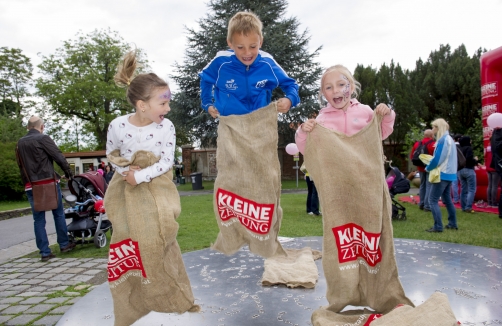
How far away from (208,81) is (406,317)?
7.37 ft

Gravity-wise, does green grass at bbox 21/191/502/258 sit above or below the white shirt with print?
below

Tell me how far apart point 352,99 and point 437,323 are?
1.58m

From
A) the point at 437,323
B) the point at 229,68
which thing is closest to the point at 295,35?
the point at 229,68

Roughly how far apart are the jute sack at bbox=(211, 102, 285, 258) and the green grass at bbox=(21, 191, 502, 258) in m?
2.90

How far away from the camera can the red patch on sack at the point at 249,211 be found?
3.11m

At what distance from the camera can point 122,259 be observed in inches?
105

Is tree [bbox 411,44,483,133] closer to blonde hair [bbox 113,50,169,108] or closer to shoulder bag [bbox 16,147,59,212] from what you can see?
shoulder bag [bbox 16,147,59,212]

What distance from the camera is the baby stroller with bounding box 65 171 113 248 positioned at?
247 inches

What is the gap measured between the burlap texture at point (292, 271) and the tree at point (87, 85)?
29.5 metres

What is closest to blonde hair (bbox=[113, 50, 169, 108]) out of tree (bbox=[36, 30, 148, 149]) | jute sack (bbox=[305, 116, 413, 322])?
jute sack (bbox=[305, 116, 413, 322])

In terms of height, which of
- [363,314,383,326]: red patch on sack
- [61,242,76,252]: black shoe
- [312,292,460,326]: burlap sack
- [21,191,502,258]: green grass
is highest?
[312,292,460,326]: burlap sack

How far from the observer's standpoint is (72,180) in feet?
20.6

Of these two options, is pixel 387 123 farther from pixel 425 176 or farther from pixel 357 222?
pixel 425 176

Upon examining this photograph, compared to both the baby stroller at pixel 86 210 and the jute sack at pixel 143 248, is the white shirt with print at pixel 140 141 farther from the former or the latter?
the baby stroller at pixel 86 210
